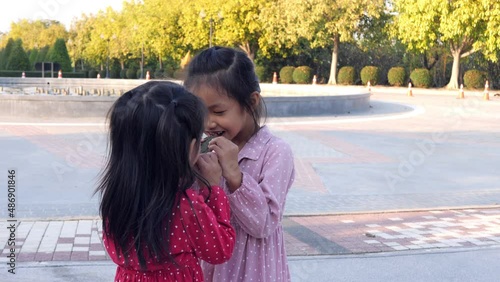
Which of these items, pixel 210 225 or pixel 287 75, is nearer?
pixel 210 225

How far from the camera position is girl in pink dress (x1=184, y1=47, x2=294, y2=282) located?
2.03 meters

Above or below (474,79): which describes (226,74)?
above

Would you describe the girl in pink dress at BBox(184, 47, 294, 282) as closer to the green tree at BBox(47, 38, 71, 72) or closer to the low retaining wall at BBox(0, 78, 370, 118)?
the low retaining wall at BBox(0, 78, 370, 118)

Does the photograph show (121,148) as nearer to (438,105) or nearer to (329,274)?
(329,274)

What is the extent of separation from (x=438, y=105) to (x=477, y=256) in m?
19.4

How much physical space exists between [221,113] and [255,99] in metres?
0.12

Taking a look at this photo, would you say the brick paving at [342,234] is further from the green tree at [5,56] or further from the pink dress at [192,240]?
the green tree at [5,56]

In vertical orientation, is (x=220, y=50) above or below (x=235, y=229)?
above

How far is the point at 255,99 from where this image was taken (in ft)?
6.86

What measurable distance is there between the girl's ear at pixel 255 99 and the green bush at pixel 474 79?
35.0 m

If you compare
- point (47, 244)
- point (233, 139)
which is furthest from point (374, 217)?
point (233, 139)

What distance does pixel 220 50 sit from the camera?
2.09 metres

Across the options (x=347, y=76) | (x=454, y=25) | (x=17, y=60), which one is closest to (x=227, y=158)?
(x=454, y=25)

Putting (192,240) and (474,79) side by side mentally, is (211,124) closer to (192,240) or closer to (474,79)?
(192,240)
